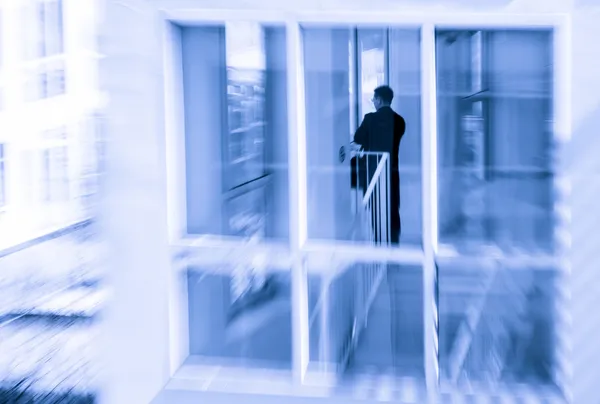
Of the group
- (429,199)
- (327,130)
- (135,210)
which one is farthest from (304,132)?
(135,210)

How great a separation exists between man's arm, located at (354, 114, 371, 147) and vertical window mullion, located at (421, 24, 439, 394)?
6.2 inches

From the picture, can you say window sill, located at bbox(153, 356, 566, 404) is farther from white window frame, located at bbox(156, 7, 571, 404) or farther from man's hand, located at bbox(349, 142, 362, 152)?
man's hand, located at bbox(349, 142, 362, 152)

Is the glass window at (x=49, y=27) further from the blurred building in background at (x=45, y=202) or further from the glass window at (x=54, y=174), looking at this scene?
the glass window at (x=54, y=174)

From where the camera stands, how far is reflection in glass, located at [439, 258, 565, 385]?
1.40 m

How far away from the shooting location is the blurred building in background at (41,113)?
4164mm

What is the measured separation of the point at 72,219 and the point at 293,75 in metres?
4.76

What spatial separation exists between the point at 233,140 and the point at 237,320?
456 millimetres

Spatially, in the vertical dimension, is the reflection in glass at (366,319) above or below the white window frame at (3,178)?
below

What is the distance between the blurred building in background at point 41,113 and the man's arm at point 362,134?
9.36 ft

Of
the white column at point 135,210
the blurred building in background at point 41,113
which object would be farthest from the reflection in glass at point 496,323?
the blurred building in background at point 41,113

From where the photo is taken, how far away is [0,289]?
4953 millimetres

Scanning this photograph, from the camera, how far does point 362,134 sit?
4.93ft

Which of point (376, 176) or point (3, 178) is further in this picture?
point (3, 178)

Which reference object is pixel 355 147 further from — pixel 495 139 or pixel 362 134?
pixel 495 139
